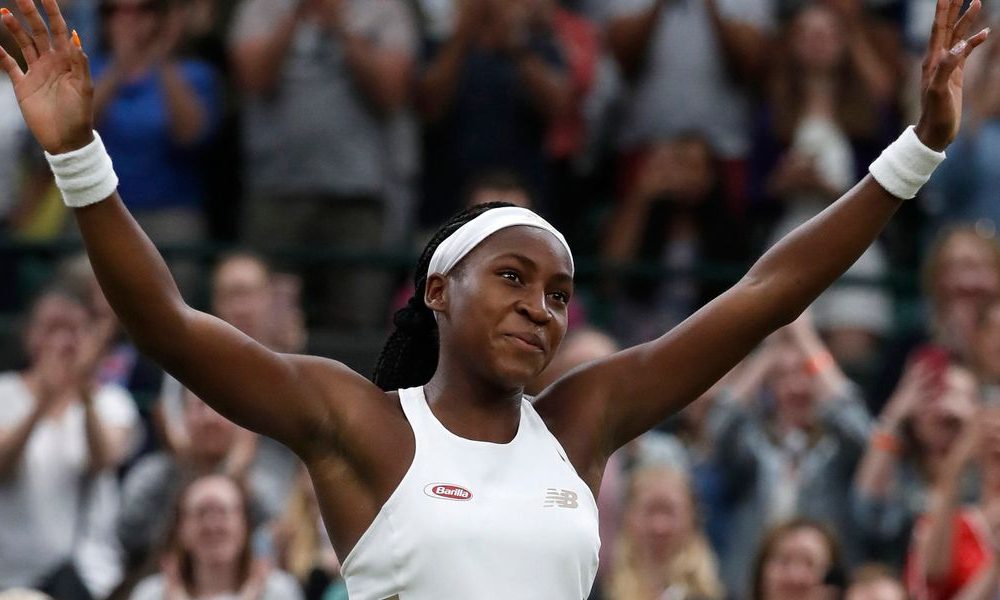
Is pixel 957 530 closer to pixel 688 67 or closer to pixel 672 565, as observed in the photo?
pixel 672 565

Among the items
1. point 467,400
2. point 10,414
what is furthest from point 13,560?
point 467,400

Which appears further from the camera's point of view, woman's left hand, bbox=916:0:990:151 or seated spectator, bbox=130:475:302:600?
seated spectator, bbox=130:475:302:600

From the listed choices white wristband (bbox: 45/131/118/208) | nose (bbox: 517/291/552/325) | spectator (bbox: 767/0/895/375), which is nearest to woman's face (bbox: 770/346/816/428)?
spectator (bbox: 767/0/895/375)

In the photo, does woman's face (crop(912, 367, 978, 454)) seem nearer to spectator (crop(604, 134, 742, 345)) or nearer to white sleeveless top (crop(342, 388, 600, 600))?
spectator (crop(604, 134, 742, 345))

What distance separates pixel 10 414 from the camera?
730 cm

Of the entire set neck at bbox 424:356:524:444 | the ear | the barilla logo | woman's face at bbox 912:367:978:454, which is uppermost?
the ear

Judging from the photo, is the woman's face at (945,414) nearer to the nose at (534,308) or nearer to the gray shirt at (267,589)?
the gray shirt at (267,589)

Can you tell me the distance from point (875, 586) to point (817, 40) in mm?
3089

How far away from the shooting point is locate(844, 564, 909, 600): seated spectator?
621 cm

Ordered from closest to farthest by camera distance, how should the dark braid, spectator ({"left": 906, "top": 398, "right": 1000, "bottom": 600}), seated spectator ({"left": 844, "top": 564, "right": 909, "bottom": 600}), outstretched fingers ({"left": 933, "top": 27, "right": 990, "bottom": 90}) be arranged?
outstretched fingers ({"left": 933, "top": 27, "right": 990, "bottom": 90})
the dark braid
seated spectator ({"left": 844, "top": 564, "right": 909, "bottom": 600})
spectator ({"left": 906, "top": 398, "right": 1000, "bottom": 600})

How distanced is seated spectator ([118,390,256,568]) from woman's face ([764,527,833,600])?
192 cm

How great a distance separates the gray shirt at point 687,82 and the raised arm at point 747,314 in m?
4.54

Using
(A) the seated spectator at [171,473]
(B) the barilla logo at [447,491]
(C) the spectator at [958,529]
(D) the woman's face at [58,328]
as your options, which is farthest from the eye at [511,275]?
(D) the woman's face at [58,328]

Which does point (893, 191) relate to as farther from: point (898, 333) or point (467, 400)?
point (898, 333)
